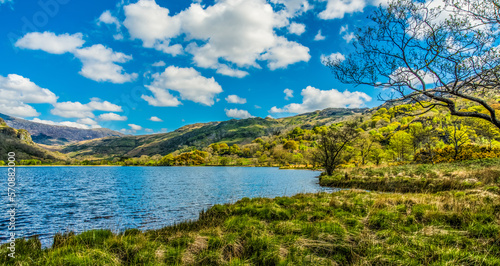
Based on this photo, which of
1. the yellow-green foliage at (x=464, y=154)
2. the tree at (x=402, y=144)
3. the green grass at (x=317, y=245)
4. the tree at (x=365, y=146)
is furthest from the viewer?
the tree at (x=365, y=146)

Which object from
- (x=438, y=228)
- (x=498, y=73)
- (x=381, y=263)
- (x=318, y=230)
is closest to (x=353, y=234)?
(x=318, y=230)

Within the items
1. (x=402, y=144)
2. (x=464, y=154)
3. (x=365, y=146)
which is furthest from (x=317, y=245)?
(x=365, y=146)

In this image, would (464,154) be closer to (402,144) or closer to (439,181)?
(402,144)

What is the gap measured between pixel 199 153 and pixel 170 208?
175843 mm

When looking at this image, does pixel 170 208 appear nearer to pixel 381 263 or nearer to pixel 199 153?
pixel 381 263

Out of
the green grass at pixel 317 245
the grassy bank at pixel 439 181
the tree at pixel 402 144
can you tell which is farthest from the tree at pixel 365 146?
the green grass at pixel 317 245

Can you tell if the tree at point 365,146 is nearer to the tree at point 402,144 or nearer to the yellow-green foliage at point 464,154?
the tree at point 402,144

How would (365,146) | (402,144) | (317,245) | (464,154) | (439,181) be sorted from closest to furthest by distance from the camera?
1. (317,245)
2. (439,181)
3. (464,154)
4. (402,144)
5. (365,146)

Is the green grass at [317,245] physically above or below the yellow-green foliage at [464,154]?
below

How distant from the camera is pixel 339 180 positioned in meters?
35.7

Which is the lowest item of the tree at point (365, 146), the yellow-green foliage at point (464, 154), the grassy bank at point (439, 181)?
the grassy bank at point (439, 181)

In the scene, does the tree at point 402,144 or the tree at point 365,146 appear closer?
the tree at point 402,144

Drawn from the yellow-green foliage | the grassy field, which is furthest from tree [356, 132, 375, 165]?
the grassy field

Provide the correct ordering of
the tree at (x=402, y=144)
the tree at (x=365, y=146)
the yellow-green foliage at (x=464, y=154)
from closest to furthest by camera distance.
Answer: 1. the yellow-green foliage at (x=464, y=154)
2. the tree at (x=402, y=144)
3. the tree at (x=365, y=146)
